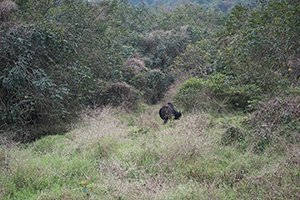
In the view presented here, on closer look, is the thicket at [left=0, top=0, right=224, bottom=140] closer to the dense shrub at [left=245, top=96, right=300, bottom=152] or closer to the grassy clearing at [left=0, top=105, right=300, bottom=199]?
the grassy clearing at [left=0, top=105, right=300, bottom=199]

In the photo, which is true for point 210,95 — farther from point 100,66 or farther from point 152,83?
point 100,66

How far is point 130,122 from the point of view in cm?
824

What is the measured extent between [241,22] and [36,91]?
6187 mm

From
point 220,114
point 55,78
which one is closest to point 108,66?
point 55,78

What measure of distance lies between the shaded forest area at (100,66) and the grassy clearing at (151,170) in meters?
1.18

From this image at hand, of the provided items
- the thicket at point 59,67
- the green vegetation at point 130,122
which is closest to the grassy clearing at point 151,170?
the green vegetation at point 130,122

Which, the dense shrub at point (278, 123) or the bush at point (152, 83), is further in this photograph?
the bush at point (152, 83)

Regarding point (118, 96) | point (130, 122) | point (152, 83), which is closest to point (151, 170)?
point (130, 122)

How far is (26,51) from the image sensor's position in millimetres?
6164

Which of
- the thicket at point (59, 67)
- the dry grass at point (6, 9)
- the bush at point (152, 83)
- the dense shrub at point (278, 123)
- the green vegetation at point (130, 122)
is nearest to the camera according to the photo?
the green vegetation at point (130, 122)

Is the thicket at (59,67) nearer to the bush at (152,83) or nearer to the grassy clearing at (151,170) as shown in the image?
the bush at (152,83)

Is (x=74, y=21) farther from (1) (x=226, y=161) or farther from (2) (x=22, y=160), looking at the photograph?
(1) (x=226, y=161)

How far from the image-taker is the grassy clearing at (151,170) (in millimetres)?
3217

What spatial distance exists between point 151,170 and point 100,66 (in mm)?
6349
